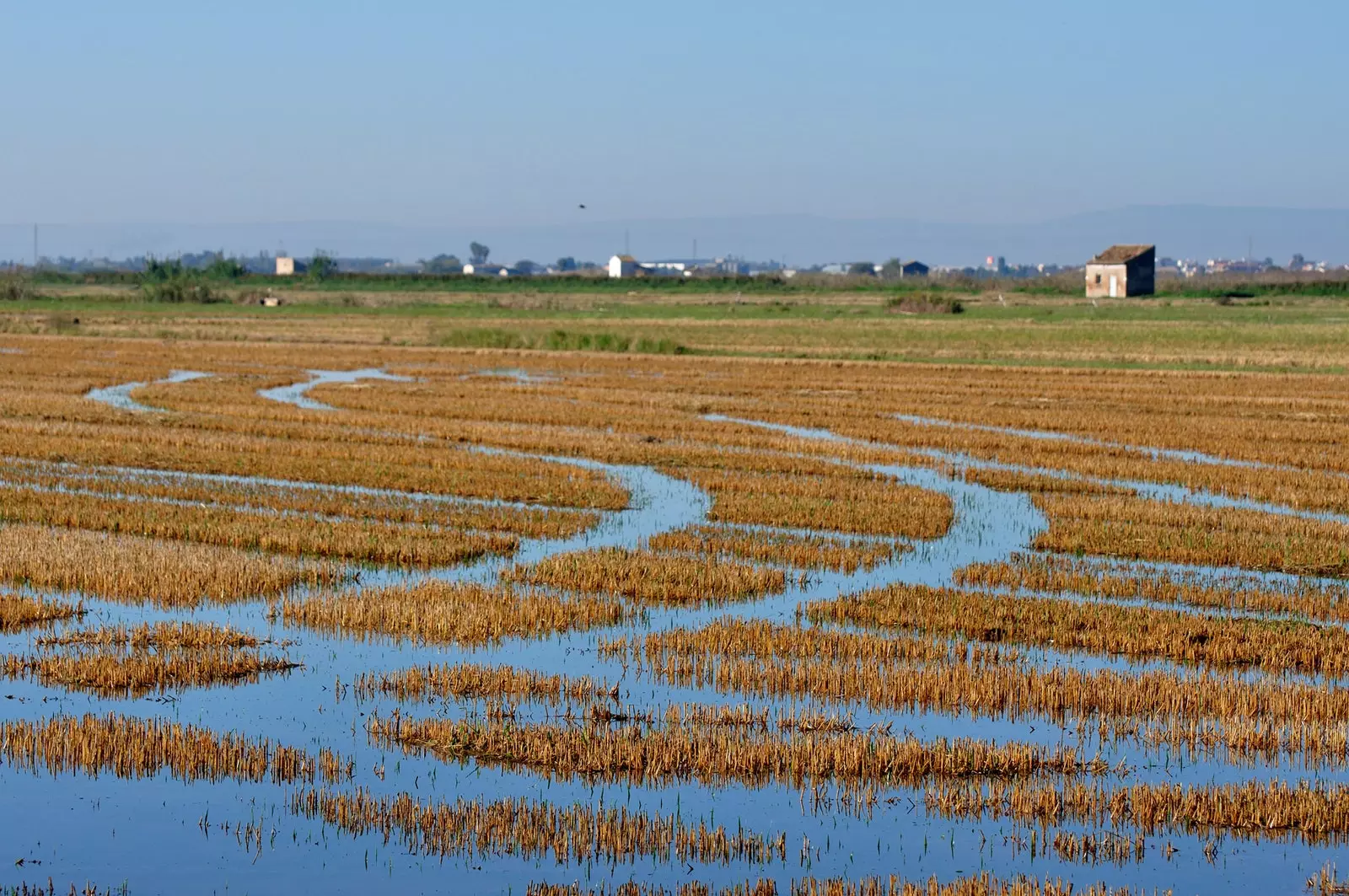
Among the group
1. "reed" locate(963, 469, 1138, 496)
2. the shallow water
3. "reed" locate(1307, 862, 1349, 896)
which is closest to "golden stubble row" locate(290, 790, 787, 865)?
"reed" locate(1307, 862, 1349, 896)

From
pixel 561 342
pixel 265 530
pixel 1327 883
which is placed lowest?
pixel 1327 883

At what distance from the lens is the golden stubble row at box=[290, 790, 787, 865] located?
792 centimetres

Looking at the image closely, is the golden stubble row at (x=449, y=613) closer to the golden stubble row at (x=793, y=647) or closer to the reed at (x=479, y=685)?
the golden stubble row at (x=793, y=647)

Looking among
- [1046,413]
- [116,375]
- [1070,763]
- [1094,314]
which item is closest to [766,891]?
[1070,763]

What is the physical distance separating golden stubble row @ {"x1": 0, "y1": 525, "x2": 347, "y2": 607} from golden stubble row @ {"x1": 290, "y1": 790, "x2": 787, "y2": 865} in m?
5.90

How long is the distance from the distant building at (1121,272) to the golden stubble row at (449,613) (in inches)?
4035

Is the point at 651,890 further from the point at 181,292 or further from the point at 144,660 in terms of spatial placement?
the point at 181,292

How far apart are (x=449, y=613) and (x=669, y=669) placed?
7.72 ft

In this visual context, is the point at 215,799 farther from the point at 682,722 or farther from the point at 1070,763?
the point at 1070,763

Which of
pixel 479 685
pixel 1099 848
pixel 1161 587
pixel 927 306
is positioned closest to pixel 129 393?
pixel 1161 587

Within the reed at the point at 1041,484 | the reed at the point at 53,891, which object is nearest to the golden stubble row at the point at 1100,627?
the reed at the point at 53,891

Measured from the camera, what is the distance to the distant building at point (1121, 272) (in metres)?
112

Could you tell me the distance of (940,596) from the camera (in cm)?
1393

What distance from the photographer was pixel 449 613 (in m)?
13.0
